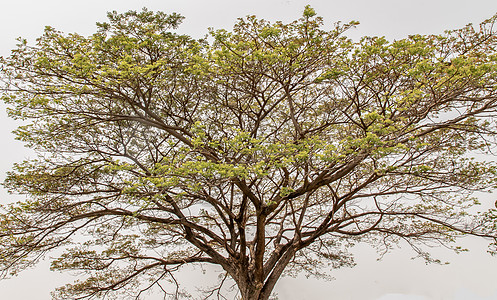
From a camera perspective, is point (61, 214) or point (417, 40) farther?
point (61, 214)

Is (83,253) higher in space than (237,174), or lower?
higher

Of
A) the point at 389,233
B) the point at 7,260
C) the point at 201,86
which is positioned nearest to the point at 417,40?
the point at 201,86

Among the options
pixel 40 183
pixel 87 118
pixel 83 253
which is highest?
pixel 87 118

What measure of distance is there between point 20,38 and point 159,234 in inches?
193

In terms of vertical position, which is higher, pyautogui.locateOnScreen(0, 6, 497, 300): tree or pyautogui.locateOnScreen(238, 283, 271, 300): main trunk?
pyautogui.locateOnScreen(0, 6, 497, 300): tree

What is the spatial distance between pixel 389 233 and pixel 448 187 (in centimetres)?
161

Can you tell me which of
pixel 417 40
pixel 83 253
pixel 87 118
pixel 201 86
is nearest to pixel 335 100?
pixel 417 40

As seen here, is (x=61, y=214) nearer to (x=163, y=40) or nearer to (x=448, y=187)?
(x=163, y=40)

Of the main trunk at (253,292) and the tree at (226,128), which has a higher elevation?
the tree at (226,128)

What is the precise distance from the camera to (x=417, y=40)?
471 centimetres

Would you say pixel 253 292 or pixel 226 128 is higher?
pixel 226 128

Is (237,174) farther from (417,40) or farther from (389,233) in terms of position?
(389,233)

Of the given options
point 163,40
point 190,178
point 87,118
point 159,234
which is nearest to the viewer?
point 190,178

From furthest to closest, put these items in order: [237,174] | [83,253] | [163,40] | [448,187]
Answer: [83,253] → [448,187] → [163,40] → [237,174]
